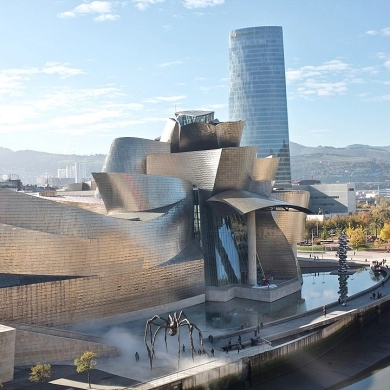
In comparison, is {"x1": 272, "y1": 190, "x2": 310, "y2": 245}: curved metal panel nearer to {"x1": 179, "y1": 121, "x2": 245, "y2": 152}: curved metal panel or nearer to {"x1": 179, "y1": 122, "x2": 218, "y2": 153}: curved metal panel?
{"x1": 179, "y1": 121, "x2": 245, "y2": 152}: curved metal panel

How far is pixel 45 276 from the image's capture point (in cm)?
2820

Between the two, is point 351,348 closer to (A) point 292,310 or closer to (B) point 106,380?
(A) point 292,310

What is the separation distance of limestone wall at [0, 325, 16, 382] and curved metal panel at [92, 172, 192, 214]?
1430 centimetres

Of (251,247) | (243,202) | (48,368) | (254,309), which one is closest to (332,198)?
(251,247)

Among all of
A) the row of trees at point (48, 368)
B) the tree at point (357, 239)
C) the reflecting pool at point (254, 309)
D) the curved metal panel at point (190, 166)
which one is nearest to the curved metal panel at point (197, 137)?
the curved metal panel at point (190, 166)

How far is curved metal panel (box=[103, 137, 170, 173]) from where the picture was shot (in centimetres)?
4166

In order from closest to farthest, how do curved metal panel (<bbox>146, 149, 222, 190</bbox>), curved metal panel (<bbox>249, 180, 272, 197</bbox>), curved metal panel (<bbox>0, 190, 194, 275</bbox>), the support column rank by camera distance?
curved metal panel (<bbox>0, 190, 194, 275</bbox>)
the support column
curved metal panel (<bbox>146, 149, 222, 190</bbox>)
curved metal panel (<bbox>249, 180, 272, 197</bbox>)

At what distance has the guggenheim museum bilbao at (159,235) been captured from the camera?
1079 inches

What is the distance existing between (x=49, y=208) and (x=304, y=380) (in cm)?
1521

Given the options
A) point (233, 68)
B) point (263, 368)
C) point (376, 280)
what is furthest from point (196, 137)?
point (233, 68)

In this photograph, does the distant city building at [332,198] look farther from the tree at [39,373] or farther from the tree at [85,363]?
the tree at [39,373]

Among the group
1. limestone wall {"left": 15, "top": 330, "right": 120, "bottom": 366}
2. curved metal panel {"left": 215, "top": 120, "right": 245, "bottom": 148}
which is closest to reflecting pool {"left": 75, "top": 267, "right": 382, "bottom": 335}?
limestone wall {"left": 15, "top": 330, "right": 120, "bottom": 366}

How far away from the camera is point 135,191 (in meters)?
35.8

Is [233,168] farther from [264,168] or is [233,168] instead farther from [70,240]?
[70,240]
